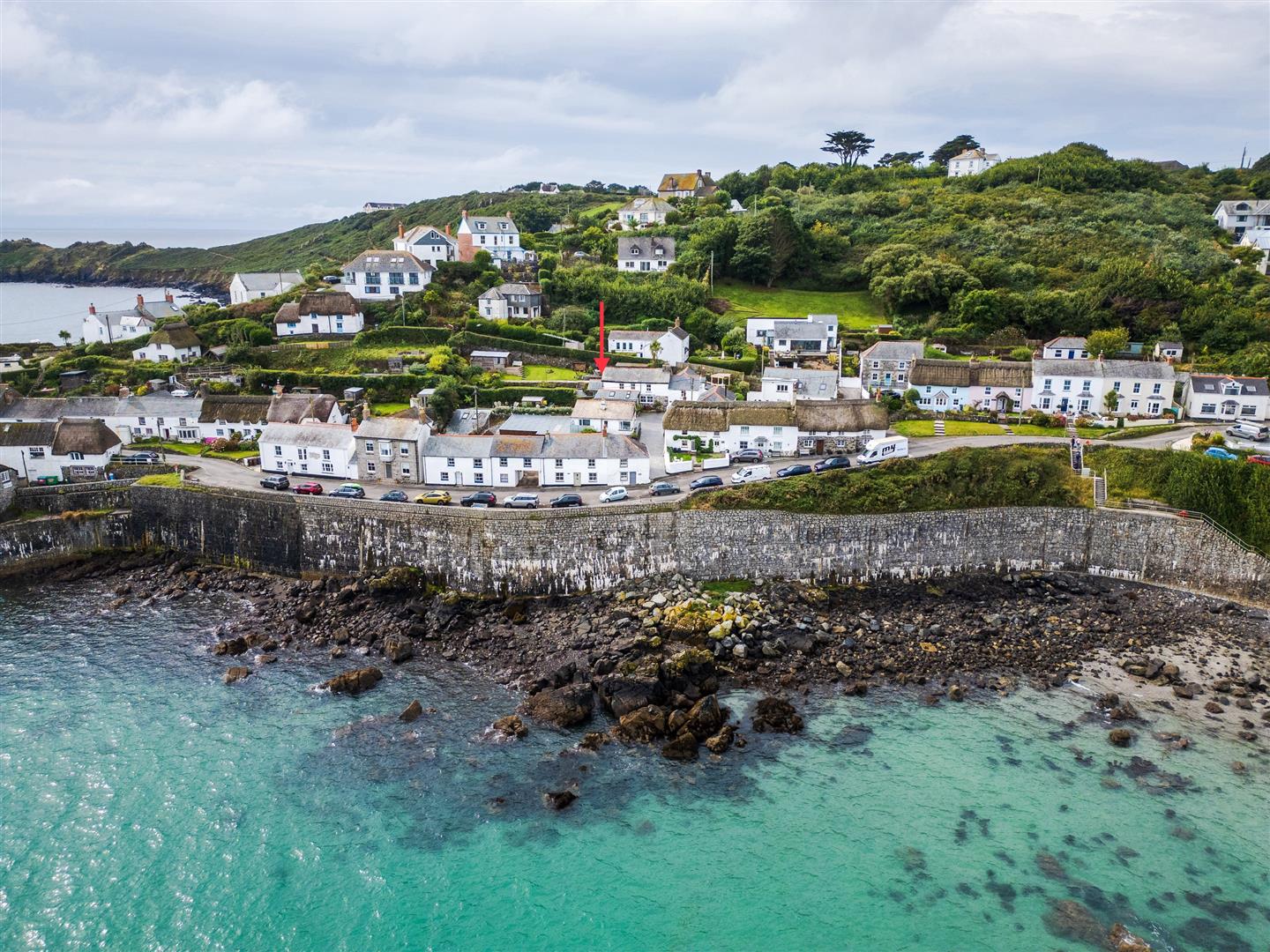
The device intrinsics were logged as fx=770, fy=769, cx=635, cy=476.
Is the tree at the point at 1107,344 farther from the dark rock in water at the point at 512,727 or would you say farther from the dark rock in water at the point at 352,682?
the dark rock in water at the point at 352,682

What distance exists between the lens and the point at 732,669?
1264 inches

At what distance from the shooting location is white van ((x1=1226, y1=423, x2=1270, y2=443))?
44.5m

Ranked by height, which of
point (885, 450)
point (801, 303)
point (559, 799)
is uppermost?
point (801, 303)

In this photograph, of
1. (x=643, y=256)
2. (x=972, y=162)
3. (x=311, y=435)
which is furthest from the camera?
(x=972, y=162)

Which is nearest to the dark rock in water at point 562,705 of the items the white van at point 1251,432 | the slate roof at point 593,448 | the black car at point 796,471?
the slate roof at point 593,448

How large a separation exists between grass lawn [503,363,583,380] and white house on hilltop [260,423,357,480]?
778 inches

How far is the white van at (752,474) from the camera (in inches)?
1665

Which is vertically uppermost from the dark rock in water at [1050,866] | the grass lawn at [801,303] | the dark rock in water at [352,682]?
the grass lawn at [801,303]

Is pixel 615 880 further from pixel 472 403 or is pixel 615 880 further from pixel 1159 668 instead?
pixel 472 403

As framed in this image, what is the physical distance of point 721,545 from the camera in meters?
39.2

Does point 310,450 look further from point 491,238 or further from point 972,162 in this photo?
point 972,162

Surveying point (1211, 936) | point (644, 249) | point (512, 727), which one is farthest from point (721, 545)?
point (644, 249)

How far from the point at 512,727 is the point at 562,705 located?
2.01 m

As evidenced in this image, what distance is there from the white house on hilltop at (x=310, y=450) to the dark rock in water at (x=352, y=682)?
17793mm
